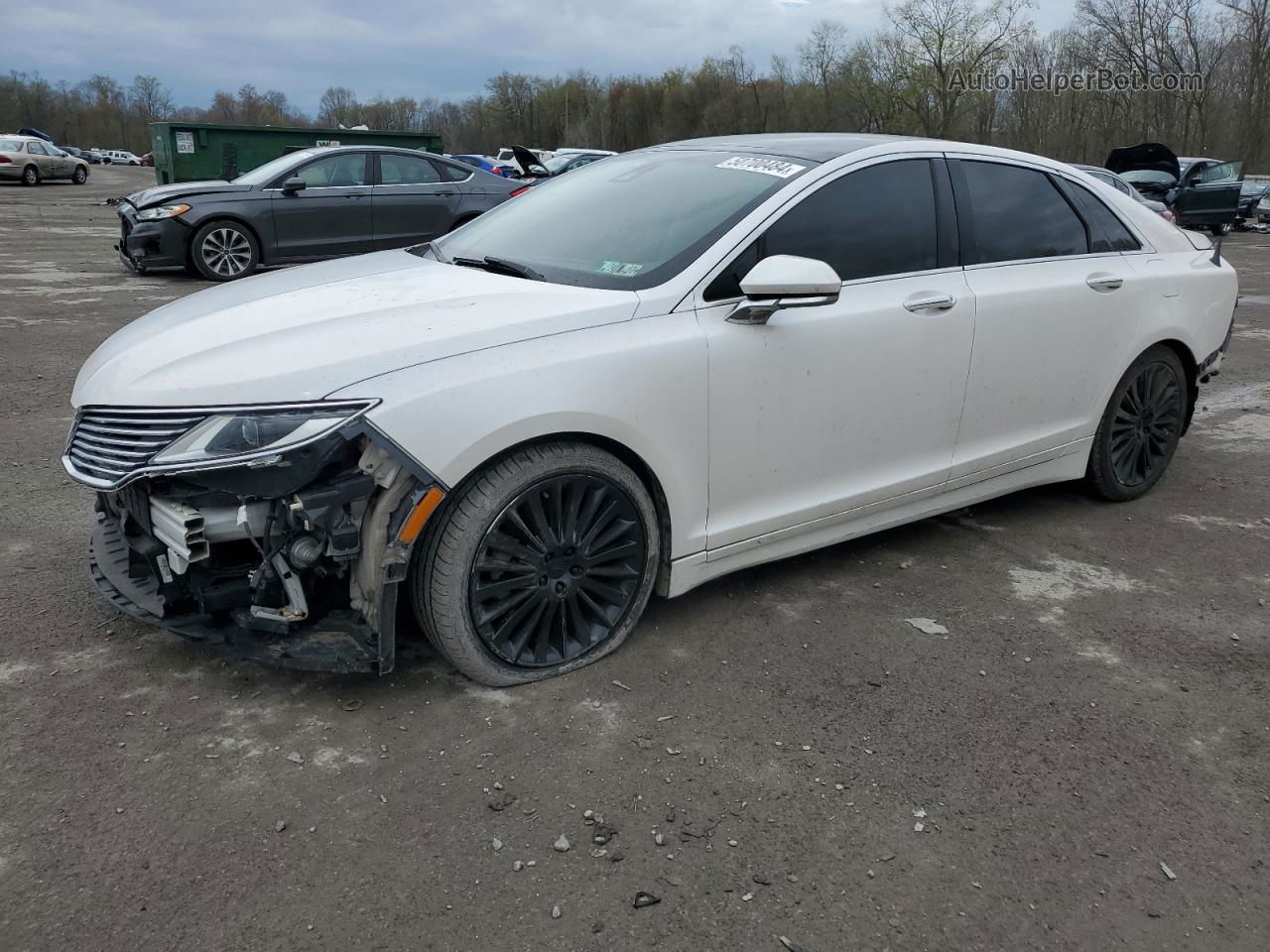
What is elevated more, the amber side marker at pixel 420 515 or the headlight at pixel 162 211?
the headlight at pixel 162 211

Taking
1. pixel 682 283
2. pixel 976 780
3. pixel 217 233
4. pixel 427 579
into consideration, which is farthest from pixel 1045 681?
pixel 217 233

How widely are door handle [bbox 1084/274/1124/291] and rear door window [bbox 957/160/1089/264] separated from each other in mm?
132

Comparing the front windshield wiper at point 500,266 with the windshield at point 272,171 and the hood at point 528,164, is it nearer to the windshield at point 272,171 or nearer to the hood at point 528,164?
the windshield at point 272,171

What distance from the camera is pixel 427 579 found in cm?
283

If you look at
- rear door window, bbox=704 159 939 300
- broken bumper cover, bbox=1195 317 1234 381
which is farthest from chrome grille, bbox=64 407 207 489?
broken bumper cover, bbox=1195 317 1234 381

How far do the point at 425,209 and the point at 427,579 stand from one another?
10.1 metres

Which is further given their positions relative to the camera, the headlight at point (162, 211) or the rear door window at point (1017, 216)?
the headlight at point (162, 211)

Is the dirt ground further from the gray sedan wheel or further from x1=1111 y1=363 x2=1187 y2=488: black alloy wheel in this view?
the gray sedan wheel

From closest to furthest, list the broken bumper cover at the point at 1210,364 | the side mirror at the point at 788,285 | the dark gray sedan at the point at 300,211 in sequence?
1. the side mirror at the point at 788,285
2. the broken bumper cover at the point at 1210,364
3. the dark gray sedan at the point at 300,211

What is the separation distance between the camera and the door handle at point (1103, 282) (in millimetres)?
4203

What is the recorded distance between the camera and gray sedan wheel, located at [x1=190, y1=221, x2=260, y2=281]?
11008mm

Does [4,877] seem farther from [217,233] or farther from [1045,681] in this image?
[217,233]

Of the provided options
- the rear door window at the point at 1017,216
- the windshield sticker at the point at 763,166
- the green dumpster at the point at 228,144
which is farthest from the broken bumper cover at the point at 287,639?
the green dumpster at the point at 228,144

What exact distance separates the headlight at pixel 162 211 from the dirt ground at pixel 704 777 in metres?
7.99
